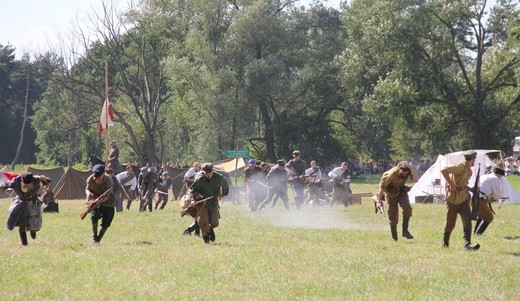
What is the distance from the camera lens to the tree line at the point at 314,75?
5416cm

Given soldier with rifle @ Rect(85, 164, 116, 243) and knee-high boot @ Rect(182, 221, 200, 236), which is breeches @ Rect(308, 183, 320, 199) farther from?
soldier with rifle @ Rect(85, 164, 116, 243)

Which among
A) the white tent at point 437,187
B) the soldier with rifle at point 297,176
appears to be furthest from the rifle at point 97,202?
the white tent at point 437,187

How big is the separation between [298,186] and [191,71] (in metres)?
29.1

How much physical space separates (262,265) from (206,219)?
4386 millimetres

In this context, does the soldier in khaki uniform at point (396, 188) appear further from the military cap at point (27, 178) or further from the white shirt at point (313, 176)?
the white shirt at point (313, 176)

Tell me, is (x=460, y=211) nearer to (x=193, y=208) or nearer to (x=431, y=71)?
(x=193, y=208)

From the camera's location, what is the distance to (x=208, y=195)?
1838cm

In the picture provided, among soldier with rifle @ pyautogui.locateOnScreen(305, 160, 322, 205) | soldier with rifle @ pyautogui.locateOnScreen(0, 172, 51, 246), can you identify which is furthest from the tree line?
soldier with rifle @ pyautogui.locateOnScreen(0, 172, 51, 246)

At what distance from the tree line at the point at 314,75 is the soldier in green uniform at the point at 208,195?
35522 millimetres

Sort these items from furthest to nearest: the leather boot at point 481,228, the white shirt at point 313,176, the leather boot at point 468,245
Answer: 1. the white shirt at point 313,176
2. the leather boot at point 481,228
3. the leather boot at point 468,245

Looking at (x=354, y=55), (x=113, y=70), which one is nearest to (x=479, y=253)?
(x=354, y=55)

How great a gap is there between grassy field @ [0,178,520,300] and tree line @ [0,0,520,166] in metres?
32.0

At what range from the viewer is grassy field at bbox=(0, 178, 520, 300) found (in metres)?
11.3

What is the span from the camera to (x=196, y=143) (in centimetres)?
6538
